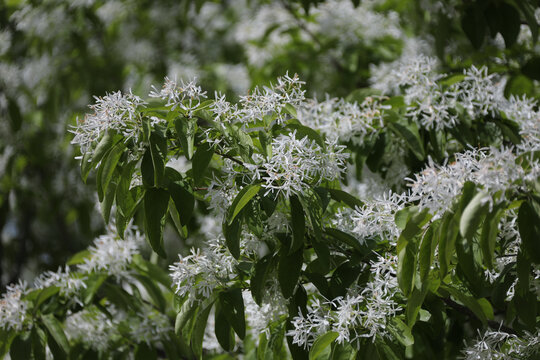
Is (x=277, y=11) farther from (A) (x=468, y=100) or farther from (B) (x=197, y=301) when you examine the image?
(B) (x=197, y=301)

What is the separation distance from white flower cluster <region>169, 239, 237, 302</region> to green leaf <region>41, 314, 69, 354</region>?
0.54 meters

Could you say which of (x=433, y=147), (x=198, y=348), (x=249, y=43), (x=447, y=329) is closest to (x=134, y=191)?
(x=198, y=348)

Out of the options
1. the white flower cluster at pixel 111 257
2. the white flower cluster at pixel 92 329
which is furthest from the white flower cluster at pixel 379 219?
the white flower cluster at pixel 92 329

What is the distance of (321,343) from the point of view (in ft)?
4.27

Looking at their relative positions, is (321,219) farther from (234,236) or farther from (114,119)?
(114,119)

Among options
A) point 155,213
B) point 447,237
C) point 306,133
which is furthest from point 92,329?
point 447,237

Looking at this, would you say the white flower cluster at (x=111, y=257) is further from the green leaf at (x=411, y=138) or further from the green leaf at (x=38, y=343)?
the green leaf at (x=411, y=138)

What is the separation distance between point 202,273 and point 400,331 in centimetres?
48

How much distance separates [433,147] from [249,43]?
236 cm

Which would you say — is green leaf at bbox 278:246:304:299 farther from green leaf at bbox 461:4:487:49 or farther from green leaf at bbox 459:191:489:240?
green leaf at bbox 461:4:487:49

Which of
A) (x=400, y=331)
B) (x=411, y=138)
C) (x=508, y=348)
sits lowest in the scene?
(x=508, y=348)

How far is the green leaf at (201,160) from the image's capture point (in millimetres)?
1353

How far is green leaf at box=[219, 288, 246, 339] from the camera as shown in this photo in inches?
Answer: 57.4

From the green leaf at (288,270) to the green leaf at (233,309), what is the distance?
0.38ft
